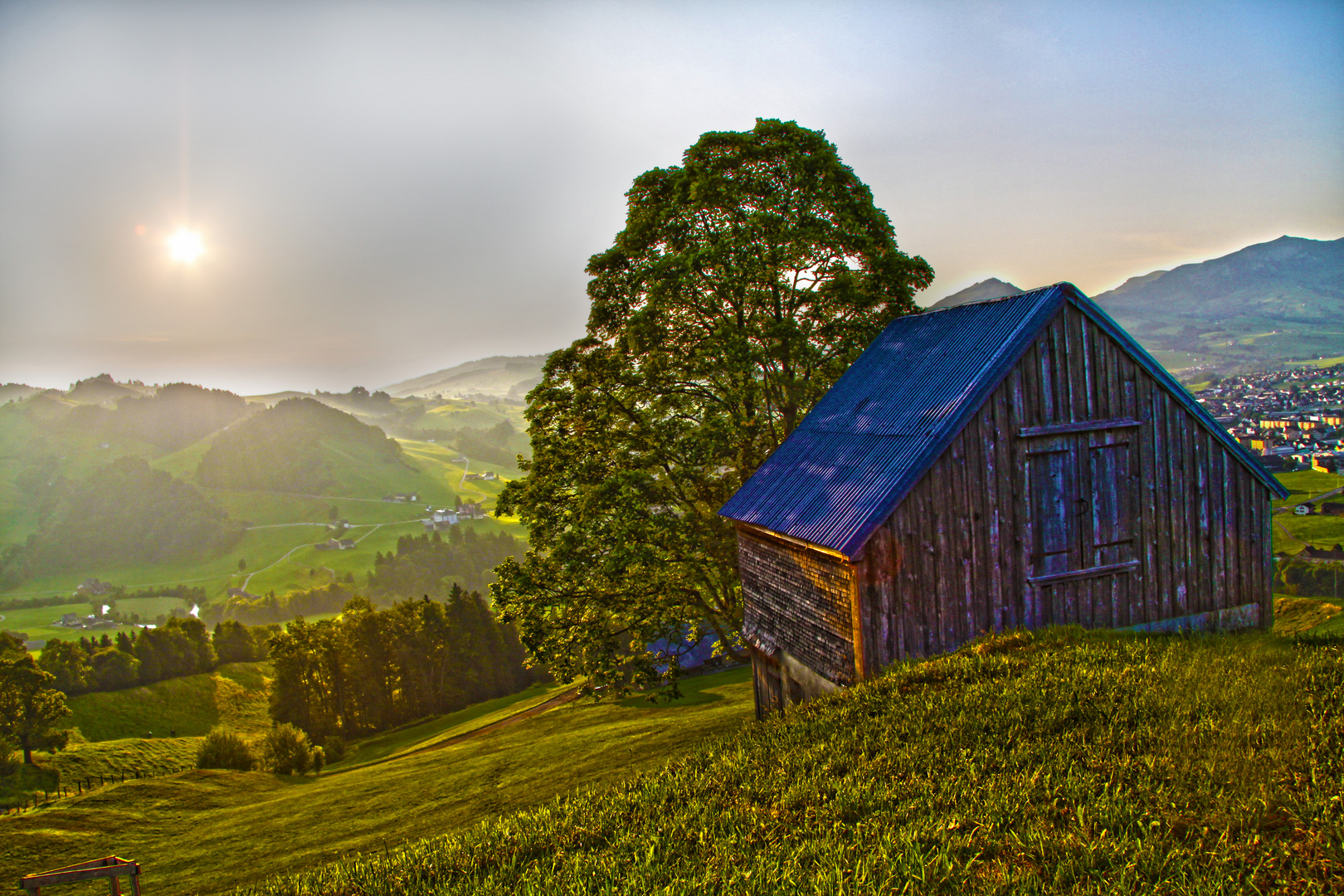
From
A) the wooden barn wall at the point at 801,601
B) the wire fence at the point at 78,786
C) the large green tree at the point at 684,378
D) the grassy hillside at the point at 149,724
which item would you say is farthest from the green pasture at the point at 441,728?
the wooden barn wall at the point at 801,601

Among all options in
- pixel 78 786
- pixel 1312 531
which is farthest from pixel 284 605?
pixel 1312 531

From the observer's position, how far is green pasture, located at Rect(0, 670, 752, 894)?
66.7ft

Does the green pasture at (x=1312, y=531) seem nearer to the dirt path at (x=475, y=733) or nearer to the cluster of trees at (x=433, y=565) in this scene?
the dirt path at (x=475, y=733)

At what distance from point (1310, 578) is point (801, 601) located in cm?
9386

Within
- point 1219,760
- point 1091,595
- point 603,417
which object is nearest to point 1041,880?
point 1219,760

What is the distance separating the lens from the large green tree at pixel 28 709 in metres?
59.3

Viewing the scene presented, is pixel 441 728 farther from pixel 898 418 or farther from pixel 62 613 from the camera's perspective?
pixel 62 613

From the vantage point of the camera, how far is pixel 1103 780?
6.97 metres

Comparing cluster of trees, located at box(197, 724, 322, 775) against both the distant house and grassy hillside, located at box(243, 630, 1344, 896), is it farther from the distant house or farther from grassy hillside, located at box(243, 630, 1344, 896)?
the distant house

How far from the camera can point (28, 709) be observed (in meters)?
60.8

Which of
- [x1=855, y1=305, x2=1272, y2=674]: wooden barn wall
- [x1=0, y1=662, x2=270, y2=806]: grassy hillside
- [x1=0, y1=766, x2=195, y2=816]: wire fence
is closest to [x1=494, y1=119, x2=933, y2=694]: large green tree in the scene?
[x1=855, y1=305, x2=1272, y2=674]: wooden barn wall

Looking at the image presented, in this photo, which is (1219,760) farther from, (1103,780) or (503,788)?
(503,788)

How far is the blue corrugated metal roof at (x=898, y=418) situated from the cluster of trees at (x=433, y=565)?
15103 centimetres

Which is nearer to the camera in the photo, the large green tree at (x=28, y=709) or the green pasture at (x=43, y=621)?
the large green tree at (x=28, y=709)
